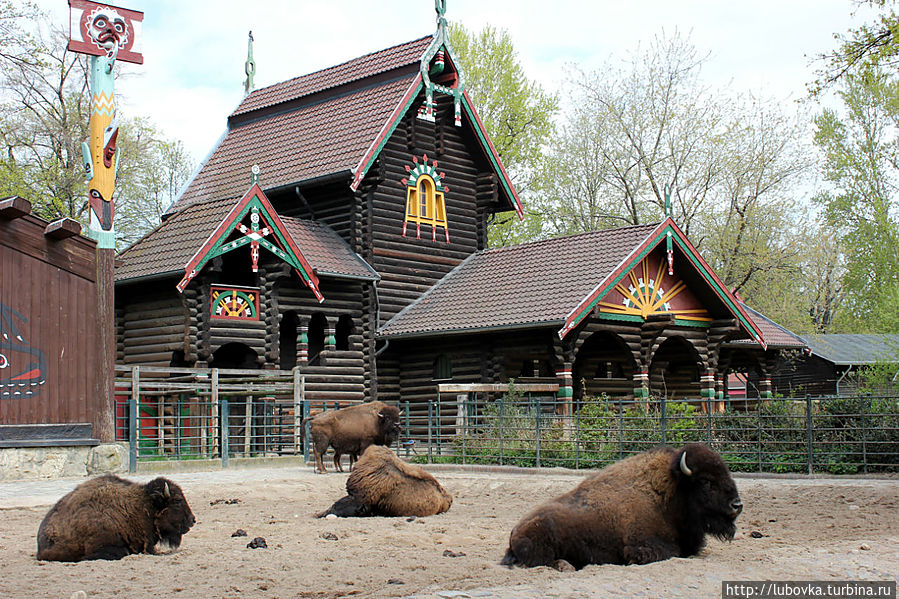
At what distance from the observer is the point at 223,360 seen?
2731 cm

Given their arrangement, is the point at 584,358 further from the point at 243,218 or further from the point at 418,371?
the point at 243,218

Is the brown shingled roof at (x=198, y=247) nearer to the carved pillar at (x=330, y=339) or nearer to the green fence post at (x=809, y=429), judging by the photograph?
the carved pillar at (x=330, y=339)

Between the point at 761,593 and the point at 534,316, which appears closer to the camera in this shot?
the point at 761,593

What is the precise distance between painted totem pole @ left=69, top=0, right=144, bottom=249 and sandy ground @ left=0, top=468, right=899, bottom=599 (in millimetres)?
6848

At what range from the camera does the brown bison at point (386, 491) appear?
13.1 m

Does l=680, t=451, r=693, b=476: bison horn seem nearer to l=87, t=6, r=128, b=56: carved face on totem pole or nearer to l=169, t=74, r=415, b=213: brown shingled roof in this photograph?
l=87, t=6, r=128, b=56: carved face on totem pole

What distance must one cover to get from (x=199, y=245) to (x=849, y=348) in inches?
1565

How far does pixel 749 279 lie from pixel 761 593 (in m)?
39.3

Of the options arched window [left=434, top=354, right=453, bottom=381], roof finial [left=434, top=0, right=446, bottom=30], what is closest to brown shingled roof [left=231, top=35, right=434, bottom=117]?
roof finial [left=434, top=0, right=446, bottom=30]

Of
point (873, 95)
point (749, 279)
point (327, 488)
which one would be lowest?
point (327, 488)

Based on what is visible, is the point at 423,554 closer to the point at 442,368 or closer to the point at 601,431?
the point at 601,431

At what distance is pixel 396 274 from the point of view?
30.2m

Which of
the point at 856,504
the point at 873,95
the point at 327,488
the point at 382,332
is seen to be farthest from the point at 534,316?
the point at 873,95

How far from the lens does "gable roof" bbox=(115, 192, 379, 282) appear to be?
24.4 metres
